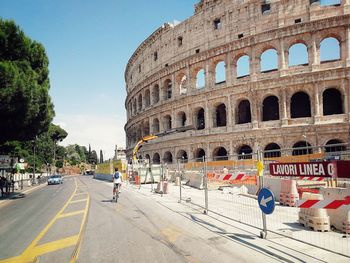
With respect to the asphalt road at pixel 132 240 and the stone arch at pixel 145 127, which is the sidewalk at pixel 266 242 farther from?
the stone arch at pixel 145 127

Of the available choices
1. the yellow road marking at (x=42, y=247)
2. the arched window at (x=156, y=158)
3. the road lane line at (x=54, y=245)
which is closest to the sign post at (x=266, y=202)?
the yellow road marking at (x=42, y=247)

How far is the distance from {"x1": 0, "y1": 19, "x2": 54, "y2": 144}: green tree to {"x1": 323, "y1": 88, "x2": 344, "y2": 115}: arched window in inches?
1009

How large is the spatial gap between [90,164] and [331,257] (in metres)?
133

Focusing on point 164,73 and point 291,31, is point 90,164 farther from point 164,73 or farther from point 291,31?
point 291,31

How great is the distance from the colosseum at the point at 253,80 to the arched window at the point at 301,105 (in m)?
0.10

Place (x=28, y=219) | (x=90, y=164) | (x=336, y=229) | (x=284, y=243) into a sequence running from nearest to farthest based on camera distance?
(x=284, y=243)
(x=336, y=229)
(x=28, y=219)
(x=90, y=164)

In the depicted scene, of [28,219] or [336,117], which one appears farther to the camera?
[336,117]

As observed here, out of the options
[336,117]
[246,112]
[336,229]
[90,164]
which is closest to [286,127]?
[336,117]

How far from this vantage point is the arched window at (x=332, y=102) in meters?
31.2

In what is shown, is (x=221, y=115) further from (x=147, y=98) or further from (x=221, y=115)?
(x=147, y=98)

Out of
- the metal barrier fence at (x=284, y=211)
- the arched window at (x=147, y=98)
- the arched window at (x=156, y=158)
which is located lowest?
the metal barrier fence at (x=284, y=211)

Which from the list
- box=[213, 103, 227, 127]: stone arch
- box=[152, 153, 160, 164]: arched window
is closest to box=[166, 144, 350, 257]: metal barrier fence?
box=[213, 103, 227, 127]: stone arch

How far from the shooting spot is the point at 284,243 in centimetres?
711

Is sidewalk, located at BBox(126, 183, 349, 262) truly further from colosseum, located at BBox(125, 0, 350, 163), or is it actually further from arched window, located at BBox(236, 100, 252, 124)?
arched window, located at BBox(236, 100, 252, 124)
